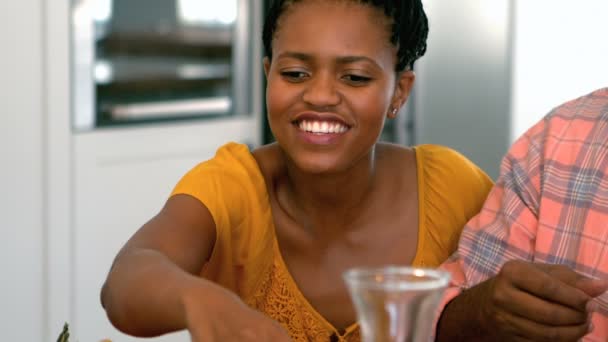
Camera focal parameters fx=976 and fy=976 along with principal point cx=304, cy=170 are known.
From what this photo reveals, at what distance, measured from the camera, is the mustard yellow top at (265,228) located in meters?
1.59

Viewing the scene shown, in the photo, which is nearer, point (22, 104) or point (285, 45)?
point (285, 45)

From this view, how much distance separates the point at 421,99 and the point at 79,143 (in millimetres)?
1373

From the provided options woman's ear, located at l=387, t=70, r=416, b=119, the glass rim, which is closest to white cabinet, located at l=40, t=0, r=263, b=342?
woman's ear, located at l=387, t=70, r=416, b=119

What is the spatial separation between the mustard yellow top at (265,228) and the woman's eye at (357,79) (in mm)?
268

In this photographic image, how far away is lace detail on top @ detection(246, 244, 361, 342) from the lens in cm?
166

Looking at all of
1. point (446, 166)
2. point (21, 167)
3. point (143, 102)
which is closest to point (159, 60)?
point (143, 102)

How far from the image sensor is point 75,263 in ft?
10.0

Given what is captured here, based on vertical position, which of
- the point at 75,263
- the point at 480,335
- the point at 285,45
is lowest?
the point at 75,263

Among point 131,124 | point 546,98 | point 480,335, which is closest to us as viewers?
point 480,335

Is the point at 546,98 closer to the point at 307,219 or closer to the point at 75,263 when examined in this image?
the point at 75,263

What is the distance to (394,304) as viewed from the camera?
2.57 feet

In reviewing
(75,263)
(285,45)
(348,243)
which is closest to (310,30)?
(285,45)

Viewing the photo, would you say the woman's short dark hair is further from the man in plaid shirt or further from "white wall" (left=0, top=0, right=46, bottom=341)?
"white wall" (left=0, top=0, right=46, bottom=341)

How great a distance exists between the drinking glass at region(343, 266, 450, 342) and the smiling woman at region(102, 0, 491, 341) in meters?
0.48
